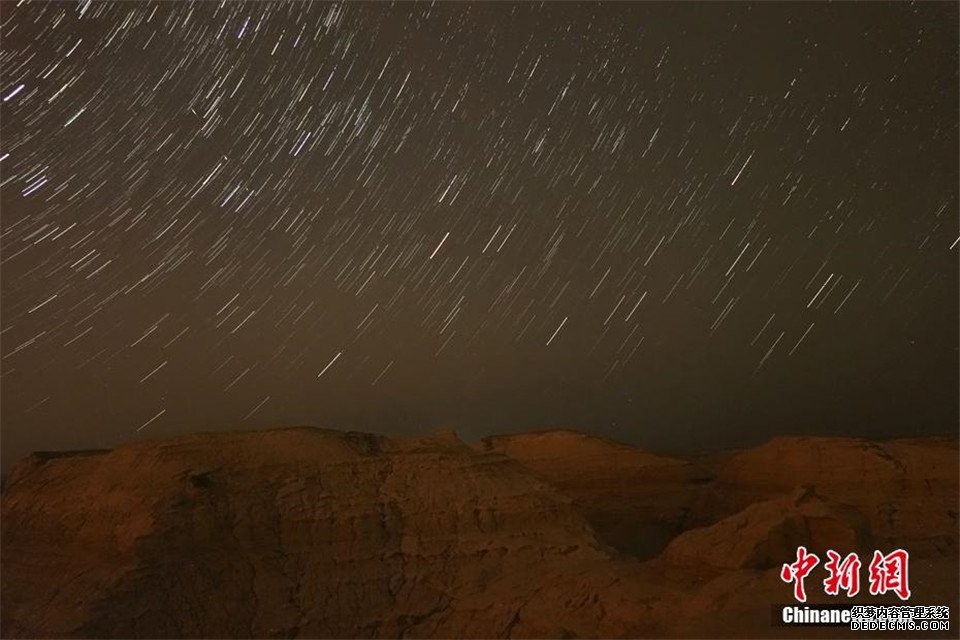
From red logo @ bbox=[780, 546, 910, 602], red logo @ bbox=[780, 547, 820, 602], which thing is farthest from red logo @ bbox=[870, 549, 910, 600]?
Answer: red logo @ bbox=[780, 547, 820, 602]

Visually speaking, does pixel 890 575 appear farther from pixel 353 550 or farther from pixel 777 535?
pixel 353 550

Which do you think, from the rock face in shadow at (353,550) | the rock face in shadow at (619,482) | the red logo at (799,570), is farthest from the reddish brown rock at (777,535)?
the rock face in shadow at (619,482)

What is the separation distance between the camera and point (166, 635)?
17922 mm

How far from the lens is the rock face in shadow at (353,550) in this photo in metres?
17.8

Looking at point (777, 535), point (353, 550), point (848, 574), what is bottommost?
point (848, 574)

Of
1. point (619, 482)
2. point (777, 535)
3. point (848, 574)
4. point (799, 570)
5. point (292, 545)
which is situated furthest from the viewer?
point (619, 482)

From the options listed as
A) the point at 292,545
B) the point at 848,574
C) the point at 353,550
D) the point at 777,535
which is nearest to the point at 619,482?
the point at 777,535

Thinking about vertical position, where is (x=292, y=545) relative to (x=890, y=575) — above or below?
above

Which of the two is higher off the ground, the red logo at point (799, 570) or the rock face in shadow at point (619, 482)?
the rock face in shadow at point (619, 482)

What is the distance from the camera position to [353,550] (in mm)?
21312

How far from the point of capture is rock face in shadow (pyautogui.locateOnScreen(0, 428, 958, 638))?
17766 millimetres

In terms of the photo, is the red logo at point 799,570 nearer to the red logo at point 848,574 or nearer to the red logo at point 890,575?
the red logo at point 848,574

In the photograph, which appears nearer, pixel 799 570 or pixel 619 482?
pixel 799 570

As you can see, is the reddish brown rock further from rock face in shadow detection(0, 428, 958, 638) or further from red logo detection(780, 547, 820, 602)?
red logo detection(780, 547, 820, 602)
